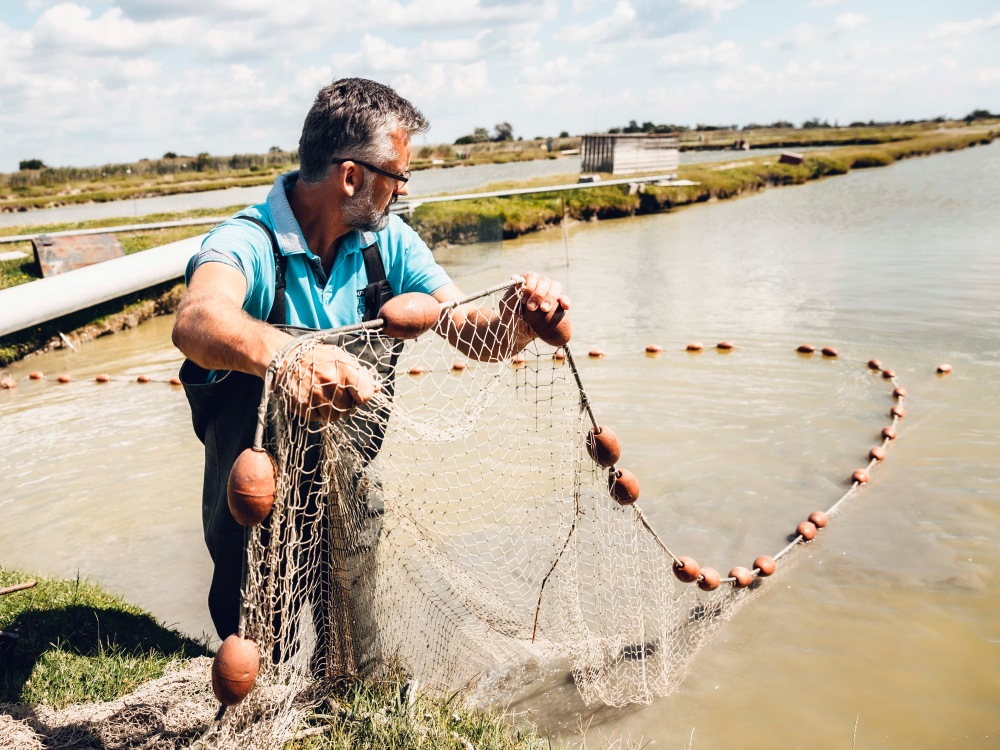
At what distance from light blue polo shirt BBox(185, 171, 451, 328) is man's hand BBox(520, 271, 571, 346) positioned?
18.6 inches

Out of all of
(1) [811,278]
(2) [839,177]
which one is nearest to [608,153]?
(2) [839,177]

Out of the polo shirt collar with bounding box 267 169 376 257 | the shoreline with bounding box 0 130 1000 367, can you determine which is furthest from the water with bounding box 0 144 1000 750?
the polo shirt collar with bounding box 267 169 376 257

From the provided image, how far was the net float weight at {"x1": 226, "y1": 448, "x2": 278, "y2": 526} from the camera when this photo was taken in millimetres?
2105

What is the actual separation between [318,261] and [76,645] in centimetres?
228

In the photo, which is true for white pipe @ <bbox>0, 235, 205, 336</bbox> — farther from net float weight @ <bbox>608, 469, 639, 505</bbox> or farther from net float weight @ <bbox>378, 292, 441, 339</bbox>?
net float weight @ <bbox>378, 292, 441, 339</bbox>

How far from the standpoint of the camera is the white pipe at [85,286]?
356 inches

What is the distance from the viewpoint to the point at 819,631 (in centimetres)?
444

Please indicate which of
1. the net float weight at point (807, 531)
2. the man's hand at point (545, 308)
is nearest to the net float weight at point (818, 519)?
the net float weight at point (807, 531)

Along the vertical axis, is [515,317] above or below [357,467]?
above

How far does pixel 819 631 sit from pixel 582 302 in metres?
8.87

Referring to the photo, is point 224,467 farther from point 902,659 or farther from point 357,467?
point 902,659

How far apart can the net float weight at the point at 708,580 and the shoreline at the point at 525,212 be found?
8.73 metres

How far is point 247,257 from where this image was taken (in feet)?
8.48

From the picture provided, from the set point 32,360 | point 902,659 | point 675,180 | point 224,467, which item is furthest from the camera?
point 675,180
